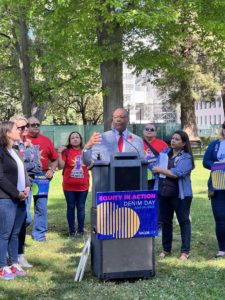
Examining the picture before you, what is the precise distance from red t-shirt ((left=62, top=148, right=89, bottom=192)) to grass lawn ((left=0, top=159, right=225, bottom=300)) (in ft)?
2.81

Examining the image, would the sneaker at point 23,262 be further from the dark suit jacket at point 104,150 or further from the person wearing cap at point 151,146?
the person wearing cap at point 151,146

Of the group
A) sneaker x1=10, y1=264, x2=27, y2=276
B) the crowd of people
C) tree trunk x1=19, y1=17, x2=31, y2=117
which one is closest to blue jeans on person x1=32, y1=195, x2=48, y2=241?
the crowd of people

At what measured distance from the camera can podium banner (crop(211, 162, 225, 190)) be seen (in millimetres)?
7191

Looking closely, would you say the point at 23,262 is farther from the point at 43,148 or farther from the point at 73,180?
the point at 73,180

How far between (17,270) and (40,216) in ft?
6.97

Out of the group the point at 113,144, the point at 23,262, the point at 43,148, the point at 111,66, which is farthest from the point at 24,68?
the point at 113,144

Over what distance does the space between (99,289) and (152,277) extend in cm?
72

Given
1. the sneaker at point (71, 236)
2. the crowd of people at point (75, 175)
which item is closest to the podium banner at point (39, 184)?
the crowd of people at point (75, 175)

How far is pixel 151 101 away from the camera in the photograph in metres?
109

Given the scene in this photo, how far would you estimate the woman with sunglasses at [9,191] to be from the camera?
612 centimetres

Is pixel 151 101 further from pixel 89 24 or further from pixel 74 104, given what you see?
pixel 89 24

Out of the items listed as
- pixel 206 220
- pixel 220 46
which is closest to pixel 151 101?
pixel 220 46

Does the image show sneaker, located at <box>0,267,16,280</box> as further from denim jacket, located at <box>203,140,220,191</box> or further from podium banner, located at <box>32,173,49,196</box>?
denim jacket, located at <box>203,140,220,191</box>

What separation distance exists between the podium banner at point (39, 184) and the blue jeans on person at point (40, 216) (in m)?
0.17
